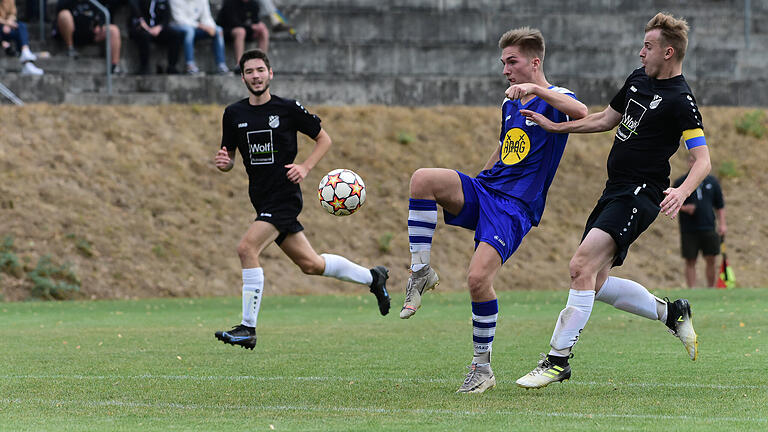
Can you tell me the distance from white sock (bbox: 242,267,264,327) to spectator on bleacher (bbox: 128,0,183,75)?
12363 millimetres

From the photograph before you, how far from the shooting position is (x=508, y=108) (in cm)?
753

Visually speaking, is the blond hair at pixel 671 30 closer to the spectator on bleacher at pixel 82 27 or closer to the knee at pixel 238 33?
the knee at pixel 238 33

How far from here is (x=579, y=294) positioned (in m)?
7.07

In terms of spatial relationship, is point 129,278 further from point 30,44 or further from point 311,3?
point 311,3

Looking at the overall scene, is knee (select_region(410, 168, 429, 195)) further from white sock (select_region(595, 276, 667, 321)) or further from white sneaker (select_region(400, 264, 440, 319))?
white sock (select_region(595, 276, 667, 321))

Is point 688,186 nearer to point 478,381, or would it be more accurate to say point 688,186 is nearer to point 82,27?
point 478,381

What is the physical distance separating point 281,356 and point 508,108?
302 cm

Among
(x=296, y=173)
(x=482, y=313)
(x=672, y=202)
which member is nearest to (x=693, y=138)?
(x=672, y=202)

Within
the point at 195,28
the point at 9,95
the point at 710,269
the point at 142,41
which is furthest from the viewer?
the point at 195,28

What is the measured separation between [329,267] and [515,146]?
3.22 meters

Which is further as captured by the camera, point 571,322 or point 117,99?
point 117,99

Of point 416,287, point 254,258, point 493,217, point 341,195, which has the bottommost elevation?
point 254,258

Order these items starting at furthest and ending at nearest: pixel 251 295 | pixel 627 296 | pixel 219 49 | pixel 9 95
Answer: pixel 219 49
pixel 9 95
pixel 251 295
pixel 627 296

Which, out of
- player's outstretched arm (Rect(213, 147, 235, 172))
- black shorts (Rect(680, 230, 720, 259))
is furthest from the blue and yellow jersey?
→ black shorts (Rect(680, 230, 720, 259))
